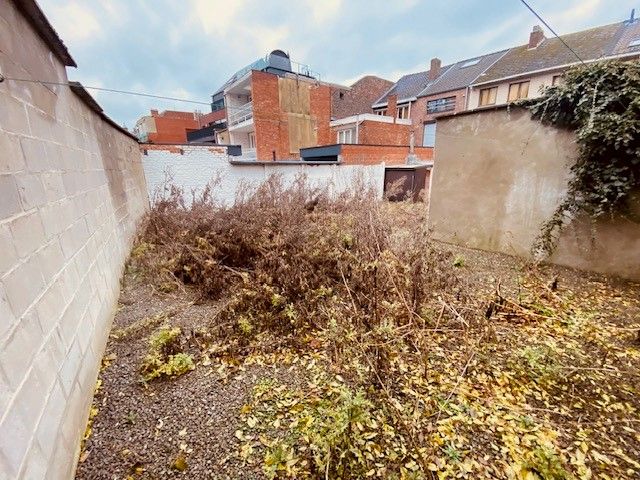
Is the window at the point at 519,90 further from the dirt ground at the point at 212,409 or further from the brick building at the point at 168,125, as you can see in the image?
the brick building at the point at 168,125

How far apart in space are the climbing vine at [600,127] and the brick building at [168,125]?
29.5 m

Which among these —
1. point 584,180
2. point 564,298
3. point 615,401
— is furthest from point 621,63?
point 615,401

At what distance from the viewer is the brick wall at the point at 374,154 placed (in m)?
12.1

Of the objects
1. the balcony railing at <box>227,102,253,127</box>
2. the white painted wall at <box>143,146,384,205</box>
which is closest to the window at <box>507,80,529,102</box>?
the white painted wall at <box>143,146,384,205</box>

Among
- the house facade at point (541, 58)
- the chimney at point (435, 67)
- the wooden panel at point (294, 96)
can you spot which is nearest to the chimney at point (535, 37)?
the house facade at point (541, 58)

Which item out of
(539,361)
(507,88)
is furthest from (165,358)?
(507,88)

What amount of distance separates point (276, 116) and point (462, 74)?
1395 cm

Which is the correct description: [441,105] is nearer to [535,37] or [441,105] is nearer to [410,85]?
[410,85]

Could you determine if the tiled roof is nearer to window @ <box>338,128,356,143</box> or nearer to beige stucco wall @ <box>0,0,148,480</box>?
window @ <box>338,128,356,143</box>

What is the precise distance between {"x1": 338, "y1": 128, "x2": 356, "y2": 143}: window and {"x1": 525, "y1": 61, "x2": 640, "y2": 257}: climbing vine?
46.4 feet

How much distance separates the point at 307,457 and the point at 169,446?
2.90ft

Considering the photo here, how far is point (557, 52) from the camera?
15.8 metres

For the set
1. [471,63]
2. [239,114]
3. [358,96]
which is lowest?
[239,114]

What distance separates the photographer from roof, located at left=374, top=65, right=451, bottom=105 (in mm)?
22591
